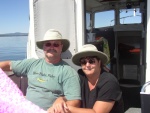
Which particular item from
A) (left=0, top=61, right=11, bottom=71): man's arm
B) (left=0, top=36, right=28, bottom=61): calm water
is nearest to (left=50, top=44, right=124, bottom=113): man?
(left=0, top=61, right=11, bottom=71): man's arm

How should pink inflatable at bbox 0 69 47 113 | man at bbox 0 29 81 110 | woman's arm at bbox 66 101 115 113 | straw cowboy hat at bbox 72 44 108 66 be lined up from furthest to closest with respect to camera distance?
man at bbox 0 29 81 110
straw cowboy hat at bbox 72 44 108 66
woman's arm at bbox 66 101 115 113
pink inflatable at bbox 0 69 47 113

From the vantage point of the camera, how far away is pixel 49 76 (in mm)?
2910

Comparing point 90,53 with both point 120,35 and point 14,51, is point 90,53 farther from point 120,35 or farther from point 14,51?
point 14,51

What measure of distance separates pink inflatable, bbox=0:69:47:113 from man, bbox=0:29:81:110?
0.58 m

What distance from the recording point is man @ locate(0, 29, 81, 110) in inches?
111

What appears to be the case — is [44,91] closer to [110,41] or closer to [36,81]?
[36,81]

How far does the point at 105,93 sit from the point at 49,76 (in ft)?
2.69

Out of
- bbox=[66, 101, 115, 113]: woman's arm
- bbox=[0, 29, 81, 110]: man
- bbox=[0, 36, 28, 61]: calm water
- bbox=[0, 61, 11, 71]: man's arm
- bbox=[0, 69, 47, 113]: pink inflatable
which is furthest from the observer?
bbox=[0, 36, 28, 61]: calm water

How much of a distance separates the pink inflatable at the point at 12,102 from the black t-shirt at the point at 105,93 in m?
0.53

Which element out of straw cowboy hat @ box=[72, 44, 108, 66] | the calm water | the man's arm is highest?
straw cowboy hat @ box=[72, 44, 108, 66]

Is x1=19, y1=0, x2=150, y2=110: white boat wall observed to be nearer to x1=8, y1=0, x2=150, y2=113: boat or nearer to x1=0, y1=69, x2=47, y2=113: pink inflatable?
x1=8, y1=0, x2=150, y2=113: boat

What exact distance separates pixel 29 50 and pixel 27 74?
928mm

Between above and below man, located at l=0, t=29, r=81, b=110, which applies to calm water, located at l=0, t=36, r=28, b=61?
below

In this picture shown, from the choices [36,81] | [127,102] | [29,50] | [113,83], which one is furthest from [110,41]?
[113,83]
